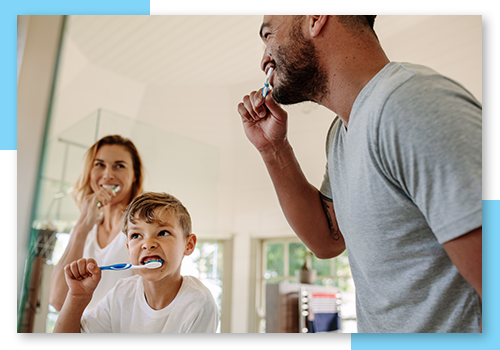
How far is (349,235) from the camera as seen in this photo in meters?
0.91

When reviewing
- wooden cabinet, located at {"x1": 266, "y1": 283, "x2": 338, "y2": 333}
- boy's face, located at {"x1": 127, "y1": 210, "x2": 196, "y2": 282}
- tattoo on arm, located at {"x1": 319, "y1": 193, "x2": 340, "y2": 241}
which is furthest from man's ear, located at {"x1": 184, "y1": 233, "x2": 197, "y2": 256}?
tattoo on arm, located at {"x1": 319, "y1": 193, "x2": 340, "y2": 241}

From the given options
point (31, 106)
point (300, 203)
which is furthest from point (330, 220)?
point (31, 106)

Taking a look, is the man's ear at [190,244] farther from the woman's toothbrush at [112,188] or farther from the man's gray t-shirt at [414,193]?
the man's gray t-shirt at [414,193]

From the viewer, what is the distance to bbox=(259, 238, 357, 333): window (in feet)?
3.76

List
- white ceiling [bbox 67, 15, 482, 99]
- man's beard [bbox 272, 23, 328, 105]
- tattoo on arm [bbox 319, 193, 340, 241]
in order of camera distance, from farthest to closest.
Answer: white ceiling [bbox 67, 15, 482, 99] → tattoo on arm [bbox 319, 193, 340, 241] → man's beard [bbox 272, 23, 328, 105]

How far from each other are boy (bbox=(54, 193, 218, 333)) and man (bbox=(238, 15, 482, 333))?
1.29 feet

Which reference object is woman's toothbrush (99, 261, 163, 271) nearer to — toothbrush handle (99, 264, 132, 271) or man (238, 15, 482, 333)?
toothbrush handle (99, 264, 132, 271)

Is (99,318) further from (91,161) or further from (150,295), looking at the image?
(91,161)

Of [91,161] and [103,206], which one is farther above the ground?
[91,161]

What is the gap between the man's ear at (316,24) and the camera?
99cm

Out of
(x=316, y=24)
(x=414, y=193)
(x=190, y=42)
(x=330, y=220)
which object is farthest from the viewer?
(x=190, y=42)

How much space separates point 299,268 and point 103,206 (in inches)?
25.0

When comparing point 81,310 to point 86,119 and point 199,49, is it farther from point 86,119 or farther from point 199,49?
point 199,49

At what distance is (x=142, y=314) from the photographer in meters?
1.14
